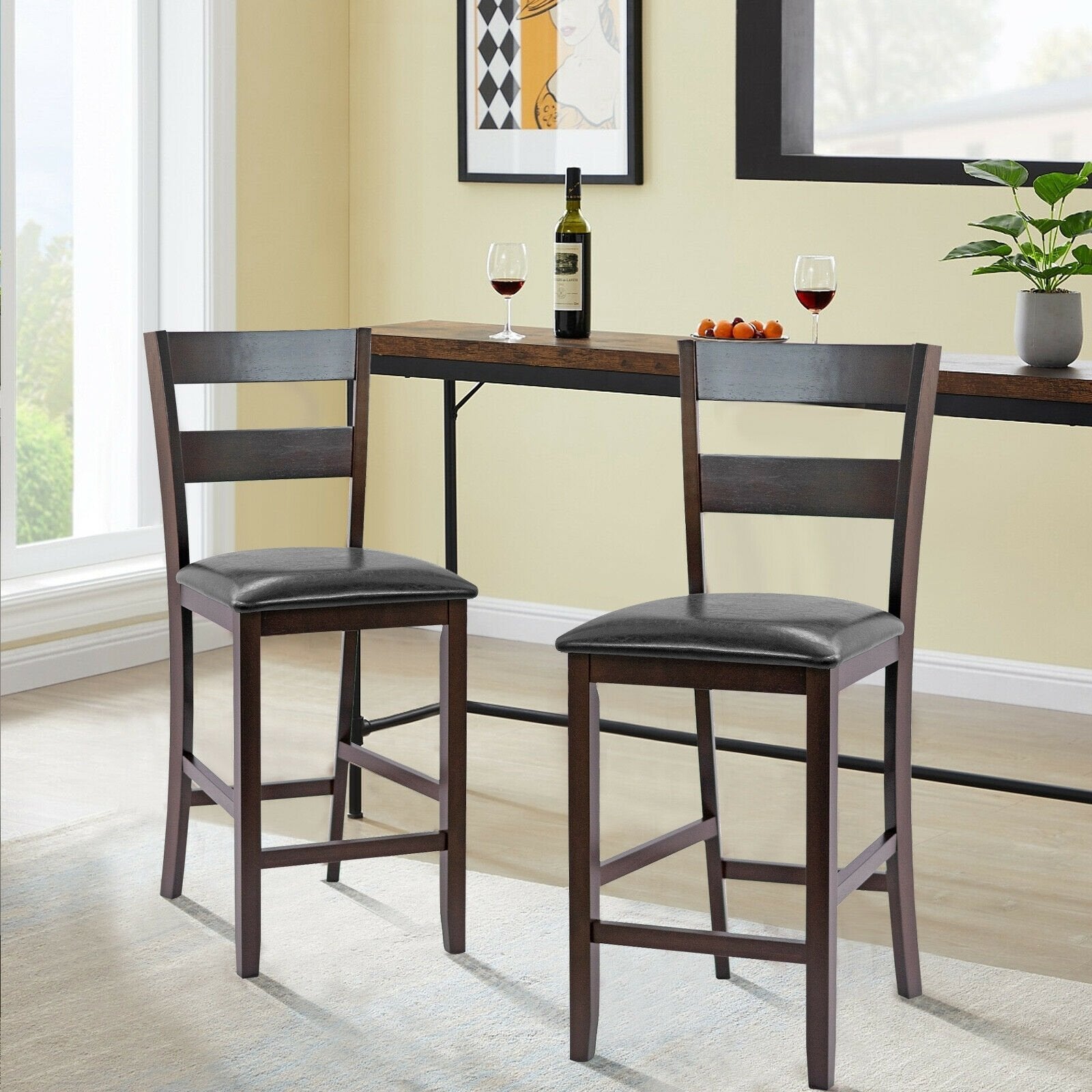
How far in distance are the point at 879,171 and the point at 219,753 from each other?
213cm

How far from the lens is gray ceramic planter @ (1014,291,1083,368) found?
2814mm

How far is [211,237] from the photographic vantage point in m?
4.80

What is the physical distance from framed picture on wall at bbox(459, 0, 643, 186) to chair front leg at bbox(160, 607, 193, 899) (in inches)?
92.0

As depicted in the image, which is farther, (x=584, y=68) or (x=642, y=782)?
(x=584, y=68)

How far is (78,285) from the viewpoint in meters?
4.70

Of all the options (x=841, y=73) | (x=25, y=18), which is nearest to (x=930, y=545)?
(x=841, y=73)

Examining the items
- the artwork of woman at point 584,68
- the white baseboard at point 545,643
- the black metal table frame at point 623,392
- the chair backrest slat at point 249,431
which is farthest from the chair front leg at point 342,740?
the artwork of woman at point 584,68

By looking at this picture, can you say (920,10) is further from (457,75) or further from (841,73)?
(457,75)

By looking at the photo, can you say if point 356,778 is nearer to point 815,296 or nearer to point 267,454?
point 267,454

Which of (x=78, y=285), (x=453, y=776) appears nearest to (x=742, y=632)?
(x=453, y=776)

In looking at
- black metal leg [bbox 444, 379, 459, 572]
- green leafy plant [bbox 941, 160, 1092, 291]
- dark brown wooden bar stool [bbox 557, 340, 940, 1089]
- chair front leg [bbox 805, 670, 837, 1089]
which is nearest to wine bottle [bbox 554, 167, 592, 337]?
black metal leg [bbox 444, 379, 459, 572]

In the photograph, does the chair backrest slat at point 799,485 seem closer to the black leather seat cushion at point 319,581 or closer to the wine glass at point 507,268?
the black leather seat cushion at point 319,581

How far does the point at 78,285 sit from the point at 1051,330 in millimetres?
2840

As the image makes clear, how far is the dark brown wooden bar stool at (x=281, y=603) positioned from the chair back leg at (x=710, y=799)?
37cm
